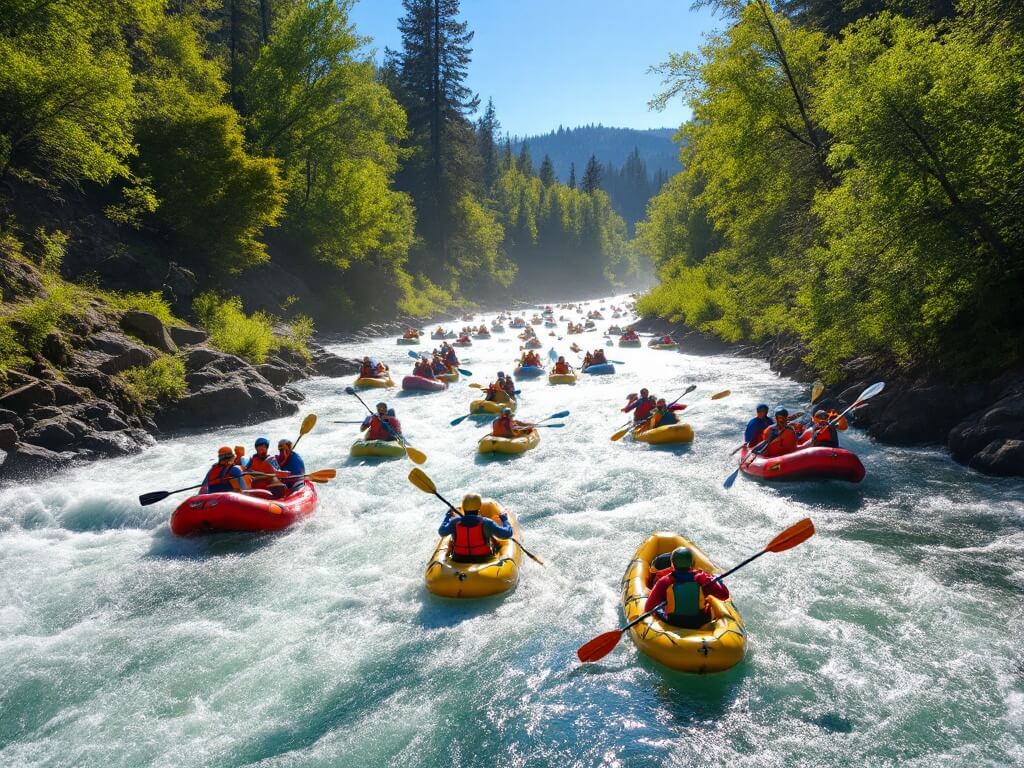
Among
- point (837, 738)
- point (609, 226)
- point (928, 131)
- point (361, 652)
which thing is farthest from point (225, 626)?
point (609, 226)

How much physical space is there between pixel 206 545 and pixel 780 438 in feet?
30.8

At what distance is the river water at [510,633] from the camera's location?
492 cm

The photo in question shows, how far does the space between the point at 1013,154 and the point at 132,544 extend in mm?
14473

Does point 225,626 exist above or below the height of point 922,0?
below

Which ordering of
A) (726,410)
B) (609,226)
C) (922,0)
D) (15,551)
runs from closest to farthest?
(15,551) → (922,0) → (726,410) → (609,226)

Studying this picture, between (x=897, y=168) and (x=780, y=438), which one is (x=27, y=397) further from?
(x=897, y=168)

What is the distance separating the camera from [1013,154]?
9703 millimetres

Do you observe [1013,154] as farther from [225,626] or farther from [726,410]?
[225,626]

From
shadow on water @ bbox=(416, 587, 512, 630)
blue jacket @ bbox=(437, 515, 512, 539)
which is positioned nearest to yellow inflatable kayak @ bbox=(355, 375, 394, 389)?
blue jacket @ bbox=(437, 515, 512, 539)

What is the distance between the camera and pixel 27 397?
420 inches

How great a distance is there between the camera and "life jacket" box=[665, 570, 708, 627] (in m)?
5.71

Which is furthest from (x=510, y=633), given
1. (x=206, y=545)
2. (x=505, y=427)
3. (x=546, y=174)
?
(x=546, y=174)

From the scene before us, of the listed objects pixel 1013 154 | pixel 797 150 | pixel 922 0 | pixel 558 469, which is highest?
pixel 922 0

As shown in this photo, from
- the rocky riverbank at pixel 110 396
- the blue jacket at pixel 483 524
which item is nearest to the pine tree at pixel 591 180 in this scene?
the rocky riverbank at pixel 110 396
